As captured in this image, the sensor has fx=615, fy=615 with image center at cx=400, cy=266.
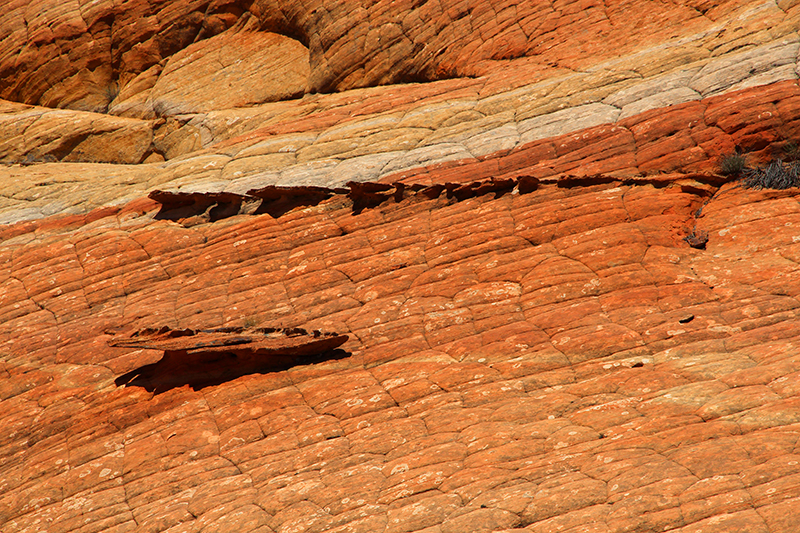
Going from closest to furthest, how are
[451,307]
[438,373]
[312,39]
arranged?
[438,373] < [451,307] < [312,39]

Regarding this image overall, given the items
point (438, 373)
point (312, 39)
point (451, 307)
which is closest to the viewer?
point (438, 373)

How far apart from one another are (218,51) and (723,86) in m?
22.0

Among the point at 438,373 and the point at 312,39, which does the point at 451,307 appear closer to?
the point at 438,373

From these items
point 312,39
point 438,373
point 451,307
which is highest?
point 312,39

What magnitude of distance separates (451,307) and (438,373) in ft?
5.92

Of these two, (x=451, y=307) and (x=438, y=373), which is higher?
(x=451, y=307)

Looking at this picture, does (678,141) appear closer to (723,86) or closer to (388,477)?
(723,86)

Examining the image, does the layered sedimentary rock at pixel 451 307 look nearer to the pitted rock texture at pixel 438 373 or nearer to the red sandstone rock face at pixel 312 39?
the pitted rock texture at pixel 438 373

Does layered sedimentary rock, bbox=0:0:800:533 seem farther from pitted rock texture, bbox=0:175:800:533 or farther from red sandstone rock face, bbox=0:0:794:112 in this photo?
red sandstone rock face, bbox=0:0:794:112

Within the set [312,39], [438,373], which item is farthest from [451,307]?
[312,39]

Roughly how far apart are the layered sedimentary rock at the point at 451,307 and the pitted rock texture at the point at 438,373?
5cm

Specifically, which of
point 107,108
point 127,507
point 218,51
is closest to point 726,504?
point 127,507

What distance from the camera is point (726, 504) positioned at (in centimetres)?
639

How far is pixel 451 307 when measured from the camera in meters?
11.7
